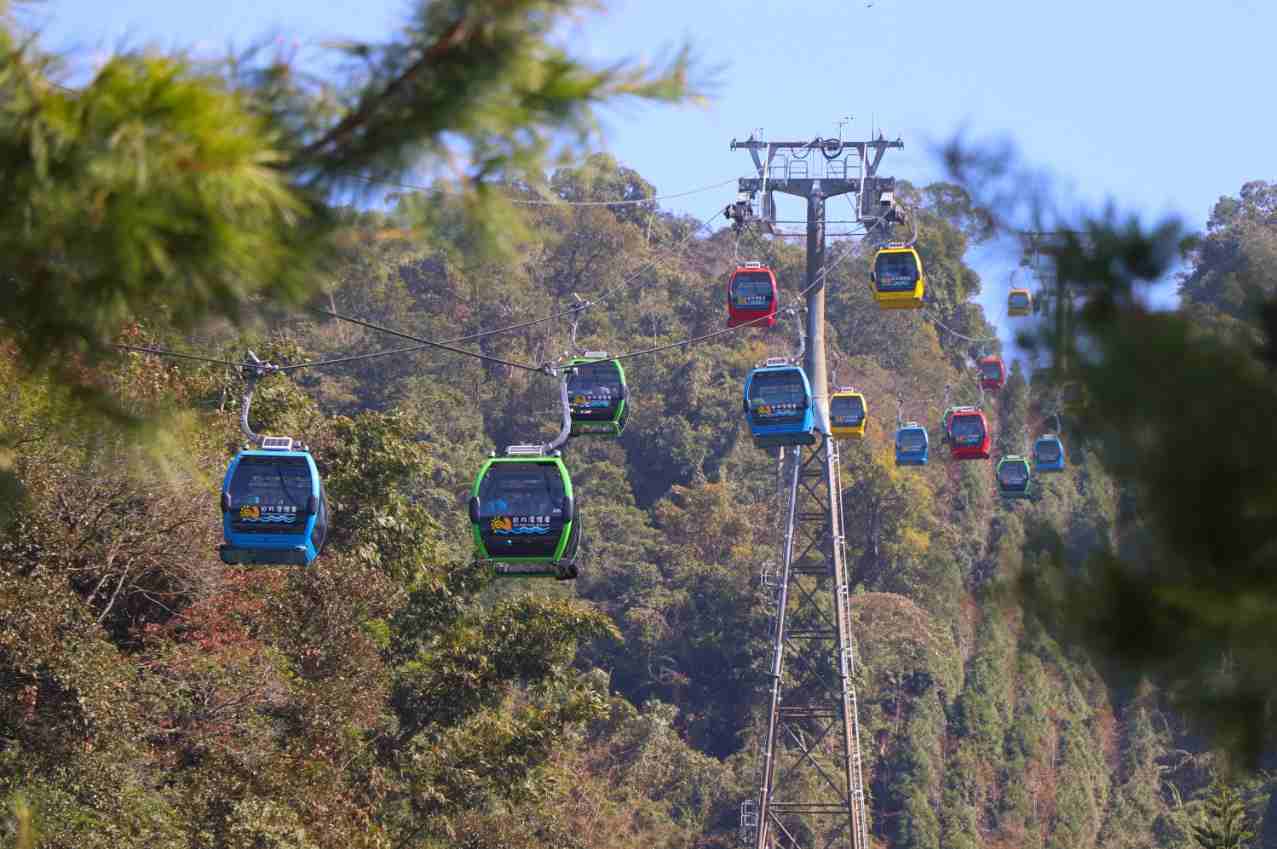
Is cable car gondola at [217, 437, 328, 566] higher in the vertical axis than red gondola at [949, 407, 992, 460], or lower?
lower

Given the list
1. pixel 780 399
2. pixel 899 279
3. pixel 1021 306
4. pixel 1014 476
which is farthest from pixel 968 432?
pixel 1021 306

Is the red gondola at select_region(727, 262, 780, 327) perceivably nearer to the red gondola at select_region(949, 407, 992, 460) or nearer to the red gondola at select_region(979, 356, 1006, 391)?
the red gondola at select_region(949, 407, 992, 460)

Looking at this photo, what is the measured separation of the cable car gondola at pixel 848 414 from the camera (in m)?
30.1

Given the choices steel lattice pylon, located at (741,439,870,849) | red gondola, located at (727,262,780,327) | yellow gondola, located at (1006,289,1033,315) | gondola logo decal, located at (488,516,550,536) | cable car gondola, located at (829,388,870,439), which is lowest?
steel lattice pylon, located at (741,439,870,849)

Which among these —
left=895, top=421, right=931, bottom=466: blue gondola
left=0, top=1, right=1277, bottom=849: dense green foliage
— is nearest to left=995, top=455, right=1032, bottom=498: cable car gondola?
left=895, top=421, right=931, bottom=466: blue gondola

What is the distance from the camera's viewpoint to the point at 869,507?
50.0 meters

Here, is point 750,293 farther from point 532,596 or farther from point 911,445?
point 911,445

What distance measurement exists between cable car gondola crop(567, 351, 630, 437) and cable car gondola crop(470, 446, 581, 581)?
5.09 meters

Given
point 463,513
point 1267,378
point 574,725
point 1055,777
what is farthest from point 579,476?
point 1267,378

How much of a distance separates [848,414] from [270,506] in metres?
17.5

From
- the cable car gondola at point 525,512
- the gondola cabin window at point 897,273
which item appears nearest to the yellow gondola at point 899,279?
the gondola cabin window at point 897,273

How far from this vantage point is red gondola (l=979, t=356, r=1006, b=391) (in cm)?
3840

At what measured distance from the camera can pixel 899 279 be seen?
24.0m

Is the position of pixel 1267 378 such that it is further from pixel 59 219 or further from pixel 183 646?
pixel 183 646
